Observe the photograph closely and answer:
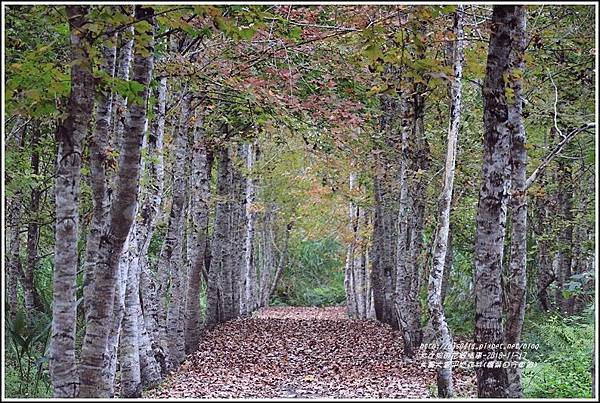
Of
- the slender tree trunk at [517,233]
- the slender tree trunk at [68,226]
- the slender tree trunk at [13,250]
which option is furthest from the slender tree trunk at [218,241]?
the slender tree trunk at [68,226]

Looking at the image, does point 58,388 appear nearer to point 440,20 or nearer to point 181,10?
point 181,10

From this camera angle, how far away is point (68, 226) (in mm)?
5121

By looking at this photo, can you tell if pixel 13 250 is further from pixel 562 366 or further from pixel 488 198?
pixel 488 198

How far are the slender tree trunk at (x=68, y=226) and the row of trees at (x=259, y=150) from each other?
0.01 meters

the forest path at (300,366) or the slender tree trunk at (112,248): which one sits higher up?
the slender tree trunk at (112,248)

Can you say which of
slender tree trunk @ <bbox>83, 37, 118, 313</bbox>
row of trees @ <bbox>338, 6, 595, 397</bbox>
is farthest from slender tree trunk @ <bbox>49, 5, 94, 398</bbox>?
row of trees @ <bbox>338, 6, 595, 397</bbox>

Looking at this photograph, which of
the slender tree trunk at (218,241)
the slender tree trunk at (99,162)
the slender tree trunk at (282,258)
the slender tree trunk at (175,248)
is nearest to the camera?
the slender tree trunk at (99,162)

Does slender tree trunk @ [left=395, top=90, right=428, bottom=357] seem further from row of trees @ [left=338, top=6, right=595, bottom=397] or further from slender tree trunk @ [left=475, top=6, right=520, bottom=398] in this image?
slender tree trunk @ [left=475, top=6, right=520, bottom=398]

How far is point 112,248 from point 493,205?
126 inches

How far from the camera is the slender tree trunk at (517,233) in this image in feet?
22.5

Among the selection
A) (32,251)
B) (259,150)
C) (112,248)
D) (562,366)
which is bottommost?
(562,366)

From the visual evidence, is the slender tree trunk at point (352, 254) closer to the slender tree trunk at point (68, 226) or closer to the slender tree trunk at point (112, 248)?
the slender tree trunk at point (112, 248)

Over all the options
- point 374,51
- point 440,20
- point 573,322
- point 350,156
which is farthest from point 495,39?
point 573,322

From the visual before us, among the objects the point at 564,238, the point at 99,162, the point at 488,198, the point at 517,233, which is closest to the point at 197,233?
the point at 564,238
